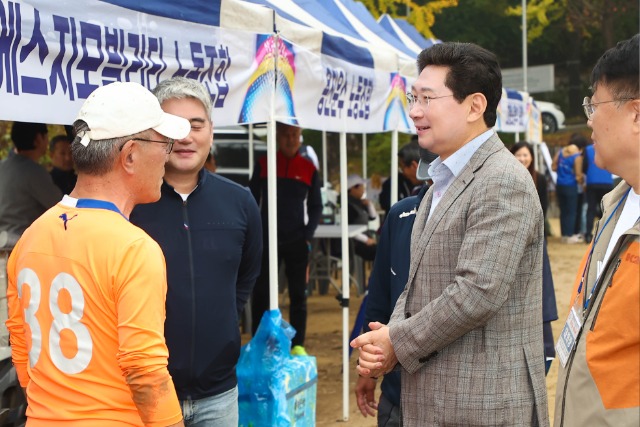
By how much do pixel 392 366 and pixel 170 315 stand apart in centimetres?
88

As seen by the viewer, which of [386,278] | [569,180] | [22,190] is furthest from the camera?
[569,180]

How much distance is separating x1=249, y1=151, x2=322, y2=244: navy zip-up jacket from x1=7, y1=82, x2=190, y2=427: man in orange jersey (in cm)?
512

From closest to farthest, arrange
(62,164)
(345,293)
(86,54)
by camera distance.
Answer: (86,54) → (345,293) → (62,164)

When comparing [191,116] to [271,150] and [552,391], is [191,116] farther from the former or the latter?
[552,391]

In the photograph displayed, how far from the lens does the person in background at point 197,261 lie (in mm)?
3049

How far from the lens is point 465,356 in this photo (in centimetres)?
254

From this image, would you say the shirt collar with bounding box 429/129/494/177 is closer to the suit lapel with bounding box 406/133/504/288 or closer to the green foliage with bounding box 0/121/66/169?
the suit lapel with bounding box 406/133/504/288

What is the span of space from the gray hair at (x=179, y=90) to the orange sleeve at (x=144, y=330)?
3.55 ft

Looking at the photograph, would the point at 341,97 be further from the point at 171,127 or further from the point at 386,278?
the point at 171,127

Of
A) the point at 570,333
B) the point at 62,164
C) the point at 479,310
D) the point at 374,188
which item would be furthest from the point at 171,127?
the point at 374,188

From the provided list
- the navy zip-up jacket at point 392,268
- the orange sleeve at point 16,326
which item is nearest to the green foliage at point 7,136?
the navy zip-up jacket at point 392,268

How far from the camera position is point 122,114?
2316 mm

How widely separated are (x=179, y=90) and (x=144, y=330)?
1280 mm

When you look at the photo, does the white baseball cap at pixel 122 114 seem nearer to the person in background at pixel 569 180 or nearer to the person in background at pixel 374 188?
the person in background at pixel 374 188
